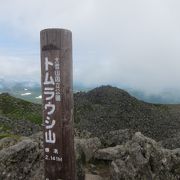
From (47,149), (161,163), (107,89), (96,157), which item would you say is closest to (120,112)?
(107,89)

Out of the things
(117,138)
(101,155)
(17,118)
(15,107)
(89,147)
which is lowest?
(101,155)

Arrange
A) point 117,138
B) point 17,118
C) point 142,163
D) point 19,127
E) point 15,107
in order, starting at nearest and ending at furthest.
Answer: point 142,163
point 117,138
point 19,127
point 17,118
point 15,107

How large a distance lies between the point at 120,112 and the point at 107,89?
48.2ft

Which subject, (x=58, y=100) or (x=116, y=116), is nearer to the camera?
(x=58, y=100)

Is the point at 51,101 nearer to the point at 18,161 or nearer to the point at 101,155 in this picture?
the point at 18,161

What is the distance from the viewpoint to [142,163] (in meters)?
18.6

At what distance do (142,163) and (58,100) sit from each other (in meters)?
9.97

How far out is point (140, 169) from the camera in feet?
60.8

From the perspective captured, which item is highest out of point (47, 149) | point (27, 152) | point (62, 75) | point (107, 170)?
point (62, 75)

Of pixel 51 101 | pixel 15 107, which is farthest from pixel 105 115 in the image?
pixel 51 101

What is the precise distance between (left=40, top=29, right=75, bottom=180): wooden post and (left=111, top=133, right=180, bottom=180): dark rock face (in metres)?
8.72

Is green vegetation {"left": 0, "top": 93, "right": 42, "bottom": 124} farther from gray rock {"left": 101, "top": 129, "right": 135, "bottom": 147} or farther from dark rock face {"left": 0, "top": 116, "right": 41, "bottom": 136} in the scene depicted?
gray rock {"left": 101, "top": 129, "right": 135, "bottom": 147}

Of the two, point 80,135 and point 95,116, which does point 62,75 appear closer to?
point 80,135

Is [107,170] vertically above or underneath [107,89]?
underneath
